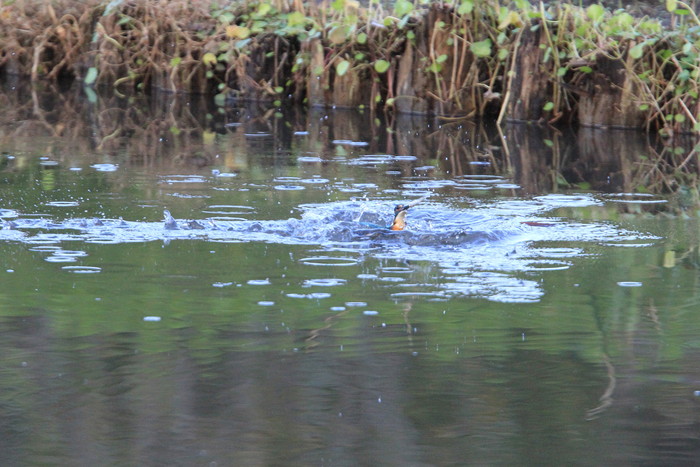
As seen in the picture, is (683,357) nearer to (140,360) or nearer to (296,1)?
(140,360)

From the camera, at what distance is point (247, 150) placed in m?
11.0

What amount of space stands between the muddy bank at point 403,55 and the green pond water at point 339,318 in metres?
3.35

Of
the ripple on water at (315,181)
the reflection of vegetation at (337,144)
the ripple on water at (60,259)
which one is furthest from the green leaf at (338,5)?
the ripple on water at (60,259)

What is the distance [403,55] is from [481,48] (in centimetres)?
Answer: 112

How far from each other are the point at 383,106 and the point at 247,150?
4301 mm

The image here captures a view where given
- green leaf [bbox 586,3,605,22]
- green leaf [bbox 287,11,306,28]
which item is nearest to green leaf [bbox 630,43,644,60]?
green leaf [bbox 586,3,605,22]

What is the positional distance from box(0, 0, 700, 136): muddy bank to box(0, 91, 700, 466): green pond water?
3.35 metres

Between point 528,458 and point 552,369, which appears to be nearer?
point 528,458

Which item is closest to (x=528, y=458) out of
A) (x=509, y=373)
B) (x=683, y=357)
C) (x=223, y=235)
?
(x=509, y=373)

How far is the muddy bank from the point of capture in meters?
12.7

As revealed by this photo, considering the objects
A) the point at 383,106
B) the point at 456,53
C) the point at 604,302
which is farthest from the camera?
the point at 383,106

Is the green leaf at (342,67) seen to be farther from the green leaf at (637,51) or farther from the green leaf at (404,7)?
the green leaf at (637,51)

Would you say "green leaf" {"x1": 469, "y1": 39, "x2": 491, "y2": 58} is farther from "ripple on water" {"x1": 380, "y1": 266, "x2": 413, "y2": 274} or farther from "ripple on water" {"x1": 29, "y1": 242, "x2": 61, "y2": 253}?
"ripple on water" {"x1": 29, "y1": 242, "x2": 61, "y2": 253}

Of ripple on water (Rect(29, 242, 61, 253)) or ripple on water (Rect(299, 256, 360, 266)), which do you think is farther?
ripple on water (Rect(29, 242, 61, 253))
